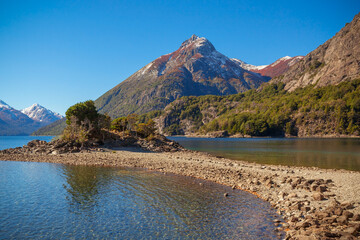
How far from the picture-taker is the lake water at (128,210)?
1238 centimetres

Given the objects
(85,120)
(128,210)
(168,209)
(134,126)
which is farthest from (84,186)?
(134,126)

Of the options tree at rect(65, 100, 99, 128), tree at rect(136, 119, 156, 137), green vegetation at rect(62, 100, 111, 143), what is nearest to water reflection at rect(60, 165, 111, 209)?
green vegetation at rect(62, 100, 111, 143)

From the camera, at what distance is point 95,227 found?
42.6 feet

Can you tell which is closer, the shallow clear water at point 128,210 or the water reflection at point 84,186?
the shallow clear water at point 128,210

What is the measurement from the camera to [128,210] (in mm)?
15766

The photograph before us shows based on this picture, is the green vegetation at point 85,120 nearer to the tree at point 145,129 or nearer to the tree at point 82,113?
the tree at point 82,113

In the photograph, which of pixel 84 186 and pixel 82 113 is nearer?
pixel 84 186

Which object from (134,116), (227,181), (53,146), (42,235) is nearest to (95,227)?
(42,235)

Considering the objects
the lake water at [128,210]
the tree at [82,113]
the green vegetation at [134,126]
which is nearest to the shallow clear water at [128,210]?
the lake water at [128,210]

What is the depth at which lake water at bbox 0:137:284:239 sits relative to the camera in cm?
1238

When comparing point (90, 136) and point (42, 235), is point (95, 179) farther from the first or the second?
point (90, 136)

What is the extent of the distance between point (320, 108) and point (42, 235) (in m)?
225

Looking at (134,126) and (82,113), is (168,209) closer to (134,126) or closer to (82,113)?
(82,113)

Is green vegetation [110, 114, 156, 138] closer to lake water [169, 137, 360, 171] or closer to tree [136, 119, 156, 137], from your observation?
tree [136, 119, 156, 137]
